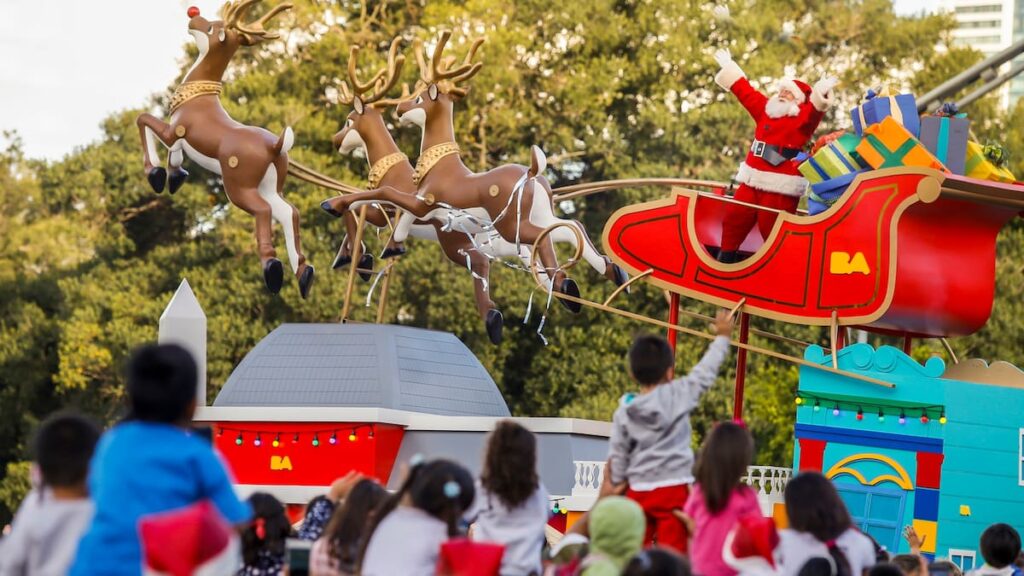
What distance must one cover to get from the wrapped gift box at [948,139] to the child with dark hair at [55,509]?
7776 millimetres

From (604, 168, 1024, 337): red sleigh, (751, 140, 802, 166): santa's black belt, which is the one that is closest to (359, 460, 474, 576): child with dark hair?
(604, 168, 1024, 337): red sleigh

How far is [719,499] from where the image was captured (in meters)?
6.02

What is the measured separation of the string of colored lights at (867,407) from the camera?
10.6 m

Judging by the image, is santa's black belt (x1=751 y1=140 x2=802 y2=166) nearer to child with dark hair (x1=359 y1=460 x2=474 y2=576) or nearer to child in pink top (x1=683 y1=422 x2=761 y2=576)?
child in pink top (x1=683 y1=422 x2=761 y2=576)

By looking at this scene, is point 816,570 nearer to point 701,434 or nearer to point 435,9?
point 701,434

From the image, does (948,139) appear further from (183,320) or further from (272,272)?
(183,320)

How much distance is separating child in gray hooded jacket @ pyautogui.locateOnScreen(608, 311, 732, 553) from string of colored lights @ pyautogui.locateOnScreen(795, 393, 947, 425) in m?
4.26

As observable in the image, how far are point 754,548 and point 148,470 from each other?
2.25 m

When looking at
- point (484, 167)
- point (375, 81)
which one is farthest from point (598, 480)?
point (484, 167)

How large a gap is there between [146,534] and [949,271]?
7.70 m

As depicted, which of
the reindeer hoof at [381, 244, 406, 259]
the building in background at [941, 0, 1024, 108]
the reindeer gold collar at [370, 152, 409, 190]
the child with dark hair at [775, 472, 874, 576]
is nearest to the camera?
the child with dark hair at [775, 472, 874, 576]

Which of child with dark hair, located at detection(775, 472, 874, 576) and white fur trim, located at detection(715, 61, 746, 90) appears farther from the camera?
white fur trim, located at detection(715, 61, 746, 90)

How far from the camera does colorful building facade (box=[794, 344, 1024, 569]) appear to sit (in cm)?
1052

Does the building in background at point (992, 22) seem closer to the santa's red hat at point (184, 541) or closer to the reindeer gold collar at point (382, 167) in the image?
the reindeer gold collar at point (382, 167)
